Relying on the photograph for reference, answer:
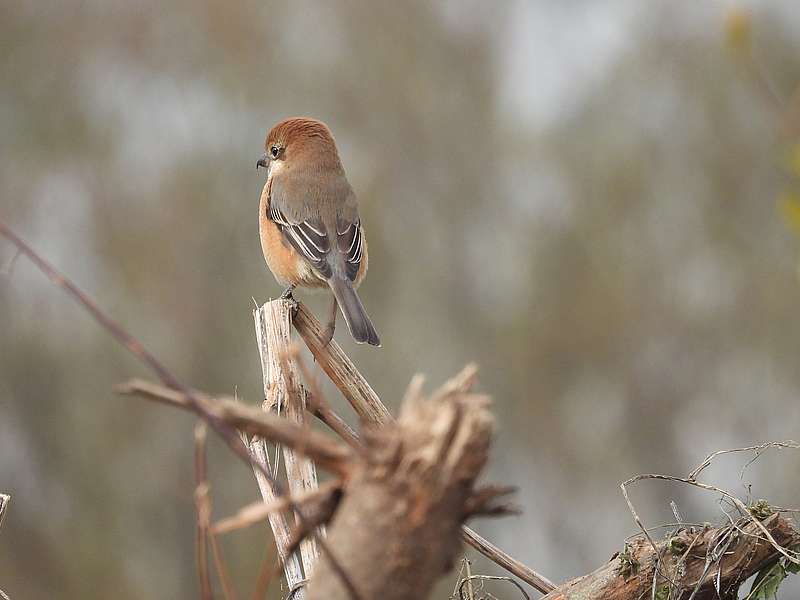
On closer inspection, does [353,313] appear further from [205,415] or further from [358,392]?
[205,415]

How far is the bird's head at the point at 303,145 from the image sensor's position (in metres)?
5.82

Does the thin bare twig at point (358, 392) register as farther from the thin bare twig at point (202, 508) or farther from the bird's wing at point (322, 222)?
the bird's wing at point (322, 222)

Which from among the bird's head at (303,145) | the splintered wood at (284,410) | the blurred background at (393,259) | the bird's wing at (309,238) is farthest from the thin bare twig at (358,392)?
the blurred background at (393,259)

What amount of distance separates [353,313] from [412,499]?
3.47 meters

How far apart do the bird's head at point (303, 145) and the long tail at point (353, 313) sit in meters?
0.84

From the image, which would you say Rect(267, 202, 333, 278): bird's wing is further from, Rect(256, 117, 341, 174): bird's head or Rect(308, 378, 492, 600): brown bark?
Rect(308, 378, 492, 600): brown bark

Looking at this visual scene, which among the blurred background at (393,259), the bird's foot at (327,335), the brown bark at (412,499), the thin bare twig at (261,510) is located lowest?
the brown bark at (412,499)

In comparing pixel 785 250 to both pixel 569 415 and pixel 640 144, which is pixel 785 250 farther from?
pixel 569 415

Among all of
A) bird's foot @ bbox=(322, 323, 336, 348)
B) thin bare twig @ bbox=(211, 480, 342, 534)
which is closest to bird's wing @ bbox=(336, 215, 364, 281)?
bird's foot @ bbox=(322, 323, 336, 348)

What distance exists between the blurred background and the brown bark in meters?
13.6

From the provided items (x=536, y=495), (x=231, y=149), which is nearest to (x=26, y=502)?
(x=231, y=149)

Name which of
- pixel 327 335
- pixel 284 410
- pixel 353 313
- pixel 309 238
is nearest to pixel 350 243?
pixel 309 238

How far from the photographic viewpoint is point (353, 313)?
16.2 ft

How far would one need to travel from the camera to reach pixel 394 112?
62.9 feet
